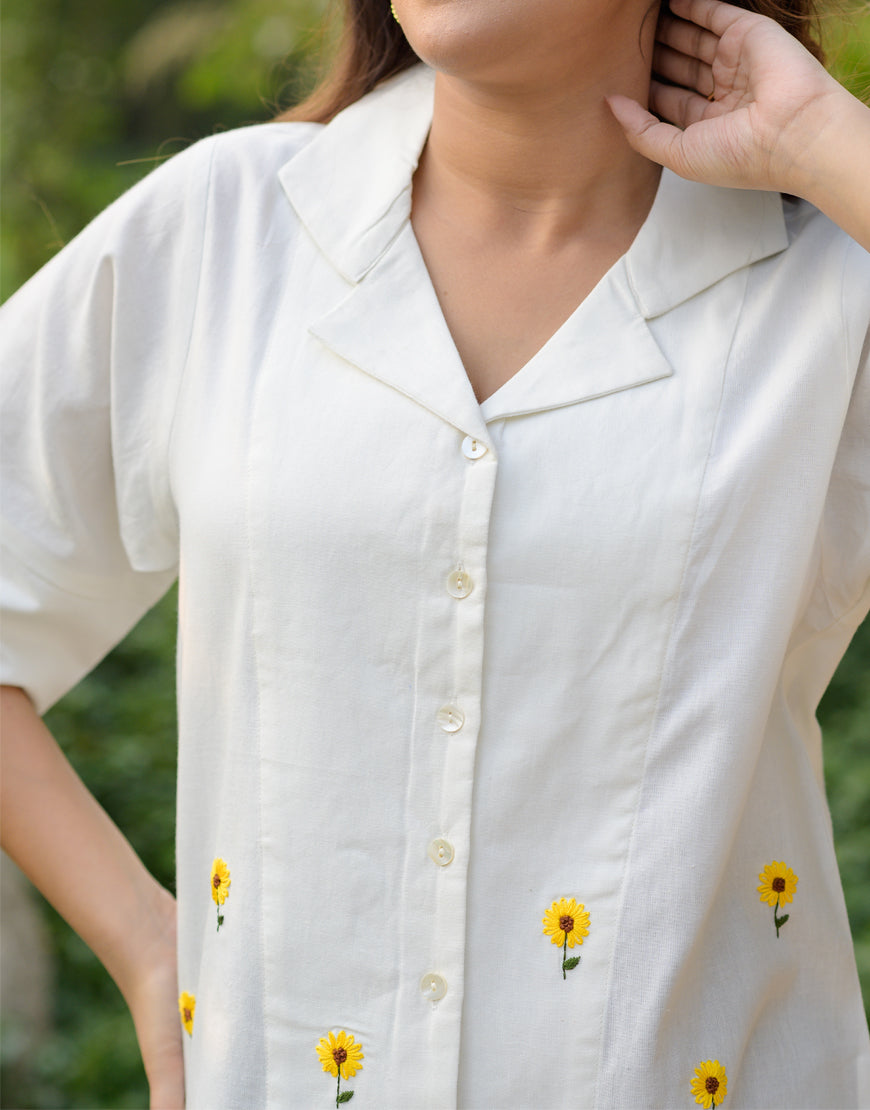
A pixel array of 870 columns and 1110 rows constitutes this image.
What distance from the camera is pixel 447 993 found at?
Answer: 48.1 inches

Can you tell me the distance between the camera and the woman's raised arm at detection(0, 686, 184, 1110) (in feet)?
4.59

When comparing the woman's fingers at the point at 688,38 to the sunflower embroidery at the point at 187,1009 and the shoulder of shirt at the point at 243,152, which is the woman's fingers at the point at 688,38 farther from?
the sunflower embroidery at the point at 187,1009

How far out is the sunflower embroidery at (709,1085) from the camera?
1.26 metres

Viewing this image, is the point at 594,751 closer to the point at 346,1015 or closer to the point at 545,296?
the point at 346,1015

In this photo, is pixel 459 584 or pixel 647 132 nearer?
pixel 459 584

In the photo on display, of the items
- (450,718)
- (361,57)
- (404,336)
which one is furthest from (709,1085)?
(361,57)

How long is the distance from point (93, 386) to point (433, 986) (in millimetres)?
704

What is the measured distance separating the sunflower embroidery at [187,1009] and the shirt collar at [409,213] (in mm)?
786

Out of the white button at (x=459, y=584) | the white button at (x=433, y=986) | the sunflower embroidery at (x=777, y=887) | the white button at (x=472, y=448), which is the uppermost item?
the white button at (x=472, y=448)

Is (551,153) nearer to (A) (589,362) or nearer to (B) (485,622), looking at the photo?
(A) (589,362)

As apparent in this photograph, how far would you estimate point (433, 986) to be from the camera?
1.23 meters

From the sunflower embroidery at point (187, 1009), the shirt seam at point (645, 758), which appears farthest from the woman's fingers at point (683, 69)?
the sunflower embroidery at point (187, 1009)

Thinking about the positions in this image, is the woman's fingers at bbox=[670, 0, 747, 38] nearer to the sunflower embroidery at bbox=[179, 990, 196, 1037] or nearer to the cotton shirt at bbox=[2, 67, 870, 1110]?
the cotton shirt at bbox=[2, 67, 870, 1110]

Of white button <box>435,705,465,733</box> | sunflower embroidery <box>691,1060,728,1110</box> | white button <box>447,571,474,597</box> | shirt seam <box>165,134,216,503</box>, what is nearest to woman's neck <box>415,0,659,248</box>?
shirt seam <box>165,134,216,503</box>
